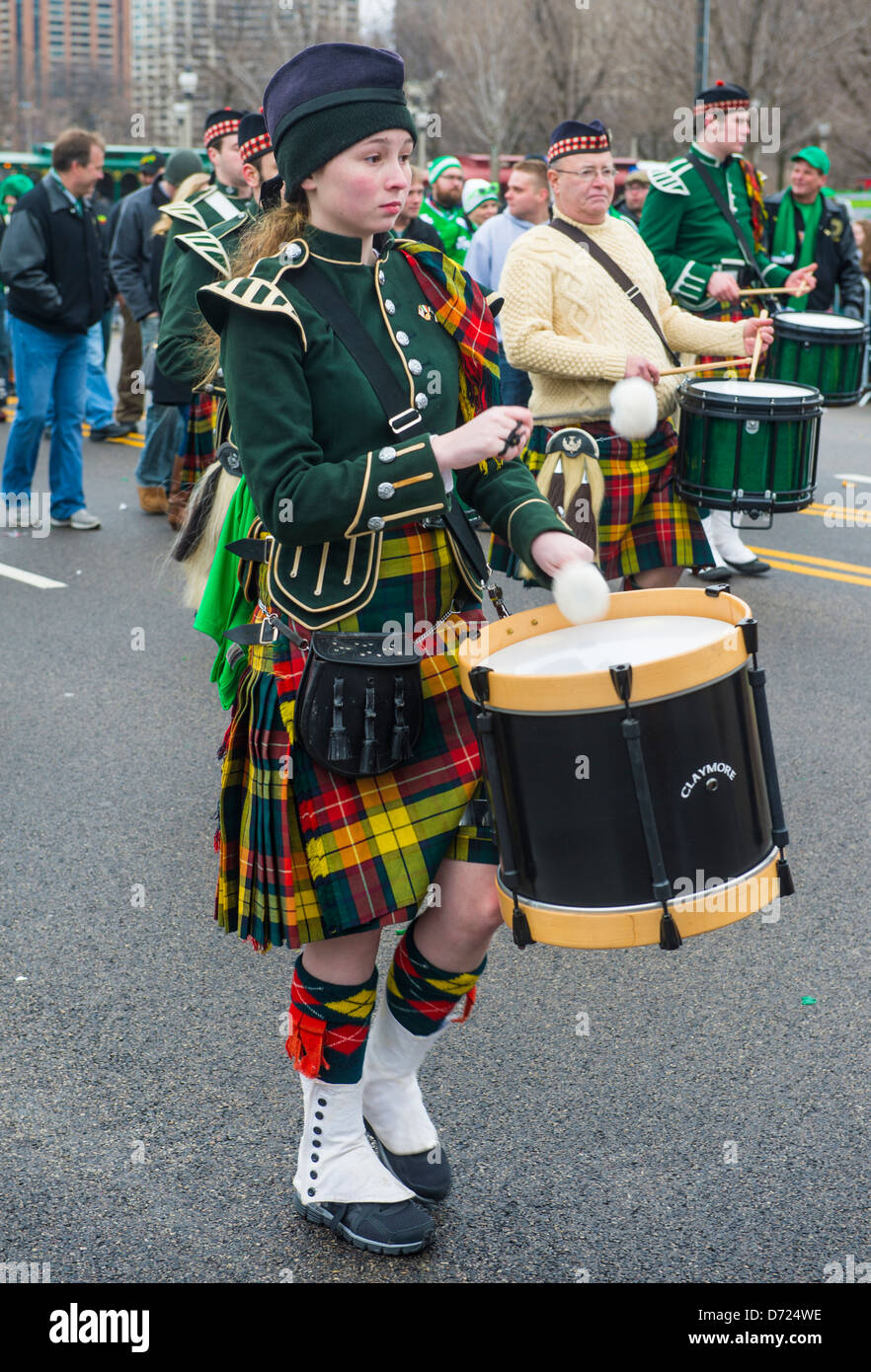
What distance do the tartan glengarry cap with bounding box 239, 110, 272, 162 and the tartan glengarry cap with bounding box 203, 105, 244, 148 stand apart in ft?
3.44

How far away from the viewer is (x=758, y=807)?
223 cm

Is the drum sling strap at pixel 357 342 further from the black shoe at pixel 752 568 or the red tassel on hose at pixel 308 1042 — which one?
the black shoe at pixel 752 568

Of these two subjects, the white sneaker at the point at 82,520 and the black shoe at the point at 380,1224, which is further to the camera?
the white sneaker at the point at 82,520

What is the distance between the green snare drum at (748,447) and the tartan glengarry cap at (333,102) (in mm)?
2828

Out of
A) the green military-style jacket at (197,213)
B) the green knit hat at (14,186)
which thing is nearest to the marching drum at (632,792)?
the green military-style jacket at (197,213)

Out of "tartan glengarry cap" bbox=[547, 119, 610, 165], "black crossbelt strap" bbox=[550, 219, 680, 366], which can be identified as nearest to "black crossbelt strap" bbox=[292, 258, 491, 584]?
"black crossbelt strap" bbox=[550, 219, 680, 366]

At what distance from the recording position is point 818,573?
754cm

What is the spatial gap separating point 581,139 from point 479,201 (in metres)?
6.80

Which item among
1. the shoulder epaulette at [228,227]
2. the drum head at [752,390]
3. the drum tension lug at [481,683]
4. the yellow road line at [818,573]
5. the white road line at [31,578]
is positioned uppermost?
the shoulder epaulette at [228,227]

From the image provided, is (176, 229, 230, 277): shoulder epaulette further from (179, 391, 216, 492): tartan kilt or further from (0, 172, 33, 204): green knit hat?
(0, 172, 33, 204): green knit hat

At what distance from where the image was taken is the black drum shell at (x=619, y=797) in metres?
2.07

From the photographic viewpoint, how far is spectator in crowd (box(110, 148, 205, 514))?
8.52m

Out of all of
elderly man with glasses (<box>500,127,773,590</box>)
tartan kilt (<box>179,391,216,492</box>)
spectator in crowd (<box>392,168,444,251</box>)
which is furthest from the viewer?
spectator in crowd (<box>392,168,444,251</box>)

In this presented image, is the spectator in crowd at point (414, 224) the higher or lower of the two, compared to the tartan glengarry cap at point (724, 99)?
lower
